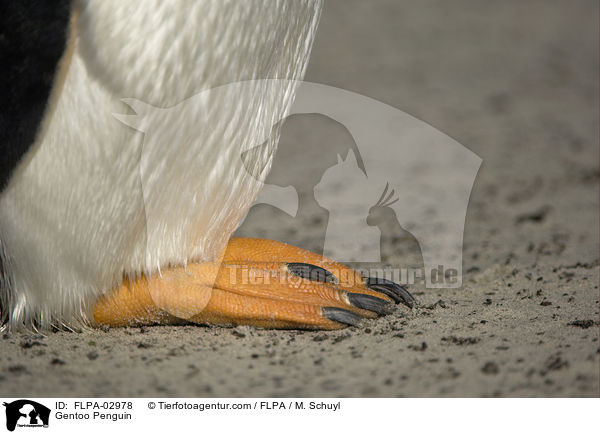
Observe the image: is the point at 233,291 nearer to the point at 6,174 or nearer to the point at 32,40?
the point at 6,174

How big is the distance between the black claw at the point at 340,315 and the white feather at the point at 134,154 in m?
0.27

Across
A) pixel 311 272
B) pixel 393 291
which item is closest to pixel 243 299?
pixel 311 272

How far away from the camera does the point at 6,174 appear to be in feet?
3.92

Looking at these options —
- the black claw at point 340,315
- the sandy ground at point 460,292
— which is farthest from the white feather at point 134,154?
the black claw at point 340,315

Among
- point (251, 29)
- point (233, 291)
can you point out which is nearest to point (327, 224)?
point (233, 291)

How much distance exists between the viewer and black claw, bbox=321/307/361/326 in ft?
4.32

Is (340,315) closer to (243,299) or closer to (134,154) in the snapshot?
(243,299)

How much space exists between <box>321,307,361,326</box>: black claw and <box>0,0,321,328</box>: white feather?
0.88 ft

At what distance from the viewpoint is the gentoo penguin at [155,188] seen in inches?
44.0

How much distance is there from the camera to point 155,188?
122cm
